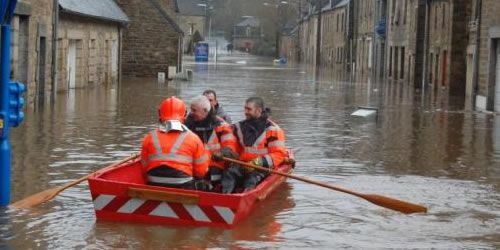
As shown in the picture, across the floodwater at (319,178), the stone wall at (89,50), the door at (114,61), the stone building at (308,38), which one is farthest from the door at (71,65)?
the stone building at (308,38)

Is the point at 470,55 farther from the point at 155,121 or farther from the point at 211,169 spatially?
the point at 211,169

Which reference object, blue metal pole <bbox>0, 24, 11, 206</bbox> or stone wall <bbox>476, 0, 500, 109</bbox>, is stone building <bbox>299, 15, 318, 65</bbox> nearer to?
stone wall <bbox>476, 0, 500, 109</bbox>

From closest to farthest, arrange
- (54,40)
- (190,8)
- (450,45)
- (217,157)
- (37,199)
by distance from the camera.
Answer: (37,199)
(217,157)
(54,40)
(450,45)
(190,8)

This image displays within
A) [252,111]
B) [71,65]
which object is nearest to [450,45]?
[71,65]

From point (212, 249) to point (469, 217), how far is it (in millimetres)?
3472

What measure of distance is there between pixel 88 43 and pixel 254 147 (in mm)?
24727

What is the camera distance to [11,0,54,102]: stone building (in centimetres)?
2211

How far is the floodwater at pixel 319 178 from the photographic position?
30.8 feet

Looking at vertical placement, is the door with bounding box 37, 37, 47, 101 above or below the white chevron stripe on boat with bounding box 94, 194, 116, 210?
above

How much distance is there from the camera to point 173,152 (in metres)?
9.43

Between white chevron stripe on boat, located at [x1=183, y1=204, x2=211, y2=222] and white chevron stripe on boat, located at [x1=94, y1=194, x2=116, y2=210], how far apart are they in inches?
30.1

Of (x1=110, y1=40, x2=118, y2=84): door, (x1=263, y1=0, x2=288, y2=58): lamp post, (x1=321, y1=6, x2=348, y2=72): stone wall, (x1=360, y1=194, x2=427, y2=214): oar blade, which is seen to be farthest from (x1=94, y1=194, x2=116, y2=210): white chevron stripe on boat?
(x1=263, y1=0, x2=288, y2=58): lamp post

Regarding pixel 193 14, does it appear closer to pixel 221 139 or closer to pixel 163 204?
pixel 221 139

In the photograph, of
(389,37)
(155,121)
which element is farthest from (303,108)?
(389,37)
